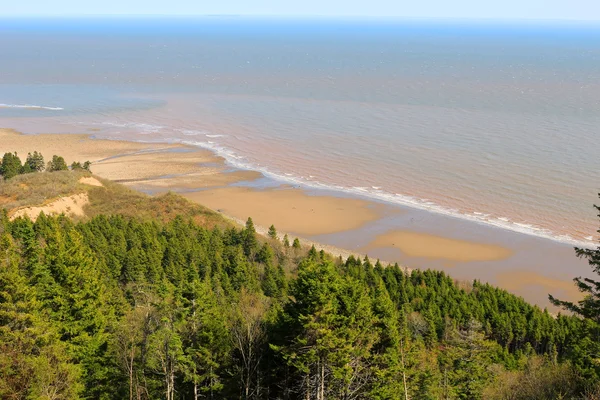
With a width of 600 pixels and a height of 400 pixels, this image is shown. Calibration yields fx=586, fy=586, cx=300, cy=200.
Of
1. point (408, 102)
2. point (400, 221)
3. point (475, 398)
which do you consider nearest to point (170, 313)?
point (475, 398)

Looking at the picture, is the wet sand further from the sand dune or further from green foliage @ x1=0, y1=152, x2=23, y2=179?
green foliage @ x1=0, y1=152, x2=23, y2=179

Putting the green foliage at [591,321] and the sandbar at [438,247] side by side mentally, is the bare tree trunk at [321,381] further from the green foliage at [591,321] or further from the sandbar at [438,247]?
the sandbar at [438,247]

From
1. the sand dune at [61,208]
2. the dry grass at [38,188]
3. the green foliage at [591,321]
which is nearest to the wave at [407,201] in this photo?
the dry grass at [38,188]

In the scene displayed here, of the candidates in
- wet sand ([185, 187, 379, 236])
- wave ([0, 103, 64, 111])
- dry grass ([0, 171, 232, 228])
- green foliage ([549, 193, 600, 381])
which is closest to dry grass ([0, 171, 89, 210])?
dry grass ([0, 171, 232, 228])

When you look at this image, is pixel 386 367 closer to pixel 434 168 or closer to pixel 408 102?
pixel 434 168

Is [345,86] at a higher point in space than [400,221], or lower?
higher

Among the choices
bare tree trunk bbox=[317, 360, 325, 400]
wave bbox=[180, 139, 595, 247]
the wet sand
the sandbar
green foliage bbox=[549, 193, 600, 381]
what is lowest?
the sandbar
